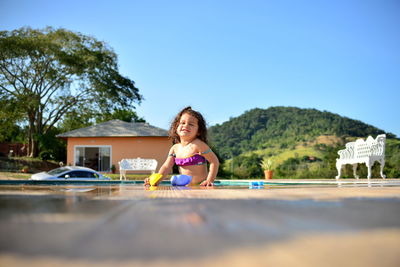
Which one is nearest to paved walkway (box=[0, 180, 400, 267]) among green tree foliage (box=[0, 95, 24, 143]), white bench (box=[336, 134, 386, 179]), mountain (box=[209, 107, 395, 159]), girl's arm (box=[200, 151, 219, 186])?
girl's arm (box=[200, 151, 219, 186])

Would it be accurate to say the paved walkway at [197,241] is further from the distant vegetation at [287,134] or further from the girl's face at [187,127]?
the distant vegetation at [287,134]

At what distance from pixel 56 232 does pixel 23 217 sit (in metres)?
0.11

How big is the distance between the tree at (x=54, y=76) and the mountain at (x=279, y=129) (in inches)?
450

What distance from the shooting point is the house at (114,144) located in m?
17.2

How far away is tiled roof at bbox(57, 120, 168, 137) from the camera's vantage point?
678 inches

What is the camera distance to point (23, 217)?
0.35 m

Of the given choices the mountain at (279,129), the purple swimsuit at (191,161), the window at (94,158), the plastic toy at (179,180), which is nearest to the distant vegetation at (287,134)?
the mountain at (279,129)

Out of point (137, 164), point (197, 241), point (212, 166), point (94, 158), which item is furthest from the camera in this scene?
point (94, 158)

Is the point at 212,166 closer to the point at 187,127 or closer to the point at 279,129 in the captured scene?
the point at 187,127

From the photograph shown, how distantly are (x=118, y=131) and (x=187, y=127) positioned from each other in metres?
15.1

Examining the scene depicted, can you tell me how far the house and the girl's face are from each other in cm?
1350

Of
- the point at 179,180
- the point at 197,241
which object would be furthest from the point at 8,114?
the point at 197,241

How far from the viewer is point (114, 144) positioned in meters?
17.5

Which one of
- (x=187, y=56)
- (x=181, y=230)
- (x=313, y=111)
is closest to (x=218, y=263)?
(x=181, y=230)
